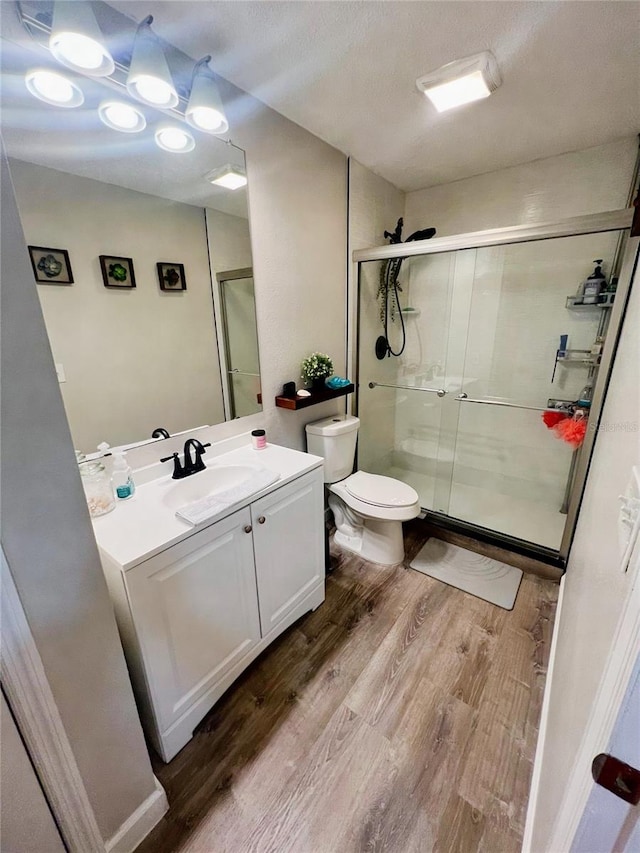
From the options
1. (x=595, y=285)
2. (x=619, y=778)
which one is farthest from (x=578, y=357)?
(x=619, y=778)

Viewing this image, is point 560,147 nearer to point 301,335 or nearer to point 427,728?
point 301,335

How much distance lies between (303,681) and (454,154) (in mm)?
2865

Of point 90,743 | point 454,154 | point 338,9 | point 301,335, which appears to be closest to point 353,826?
point 90,743

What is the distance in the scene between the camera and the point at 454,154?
→ 2.03 m

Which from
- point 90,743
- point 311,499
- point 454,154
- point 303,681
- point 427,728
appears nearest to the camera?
point 90,743

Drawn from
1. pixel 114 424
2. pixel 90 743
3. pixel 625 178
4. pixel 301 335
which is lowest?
pixel 90 743

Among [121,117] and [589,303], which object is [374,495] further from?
[121,117]

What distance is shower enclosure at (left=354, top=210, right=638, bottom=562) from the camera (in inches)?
86.0

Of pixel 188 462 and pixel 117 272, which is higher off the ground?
pixel 117 272

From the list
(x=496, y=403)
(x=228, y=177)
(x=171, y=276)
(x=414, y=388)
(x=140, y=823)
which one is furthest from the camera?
(x=414, y=388)

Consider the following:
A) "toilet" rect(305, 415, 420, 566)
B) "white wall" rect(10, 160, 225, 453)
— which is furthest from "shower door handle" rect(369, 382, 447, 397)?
"white wall" rect(10, 160, 225, 453)

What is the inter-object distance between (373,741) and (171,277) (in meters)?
1.93

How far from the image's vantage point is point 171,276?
4.71 ft

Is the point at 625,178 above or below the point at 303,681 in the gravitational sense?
above
